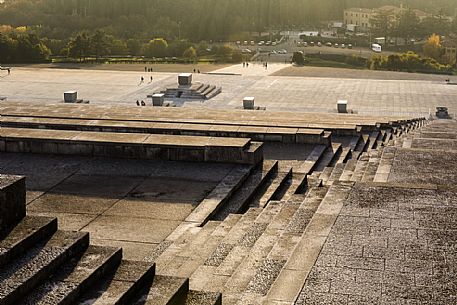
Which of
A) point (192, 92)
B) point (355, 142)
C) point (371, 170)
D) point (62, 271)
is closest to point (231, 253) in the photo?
point (62, 271)

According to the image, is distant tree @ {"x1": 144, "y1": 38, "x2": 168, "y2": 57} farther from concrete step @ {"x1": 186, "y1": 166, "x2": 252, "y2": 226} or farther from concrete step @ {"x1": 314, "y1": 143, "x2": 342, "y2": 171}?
concrete step @ {"x1": 186, "y1": 166, "x2": 252, "y2": 226}

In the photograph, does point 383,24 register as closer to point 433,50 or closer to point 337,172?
point 433,50

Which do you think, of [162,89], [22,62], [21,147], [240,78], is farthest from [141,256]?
[22,62]

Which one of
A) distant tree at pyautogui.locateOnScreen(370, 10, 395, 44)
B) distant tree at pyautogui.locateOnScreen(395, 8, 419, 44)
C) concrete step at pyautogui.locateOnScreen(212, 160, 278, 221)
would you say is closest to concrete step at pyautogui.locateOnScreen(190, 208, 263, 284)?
concrete step at pyautogui.locateOnScreen(212, 160, 278, 221)

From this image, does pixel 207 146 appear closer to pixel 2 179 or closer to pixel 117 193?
pixel 117 193

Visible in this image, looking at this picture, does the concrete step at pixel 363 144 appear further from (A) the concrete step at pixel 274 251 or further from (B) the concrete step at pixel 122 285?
(B) the concrete step at pixel 122 285

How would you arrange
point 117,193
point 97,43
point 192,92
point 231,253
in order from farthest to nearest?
point 97,43
point 192,92
point 117,193
point 231,253

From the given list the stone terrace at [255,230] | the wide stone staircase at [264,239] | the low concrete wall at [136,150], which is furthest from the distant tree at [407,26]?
the low concrete wall at [136,150]
